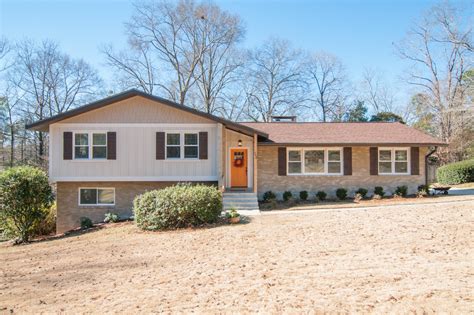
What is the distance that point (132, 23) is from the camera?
3356cm

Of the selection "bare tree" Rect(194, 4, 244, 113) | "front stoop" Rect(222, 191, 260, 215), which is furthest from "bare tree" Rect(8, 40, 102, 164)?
"front stoop" Rect(222, 191, 260, 215)

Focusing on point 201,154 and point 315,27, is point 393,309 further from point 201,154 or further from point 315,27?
point 315,27

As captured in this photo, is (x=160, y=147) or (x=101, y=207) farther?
(x=101, y=207)

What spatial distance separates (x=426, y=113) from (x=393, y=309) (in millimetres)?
33452

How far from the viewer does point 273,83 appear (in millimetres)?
36688

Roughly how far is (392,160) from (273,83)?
21857mm

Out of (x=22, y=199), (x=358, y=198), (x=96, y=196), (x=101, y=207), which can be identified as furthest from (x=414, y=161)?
(x=22, y=199)

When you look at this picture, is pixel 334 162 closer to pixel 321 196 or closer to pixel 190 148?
pixel 321 196

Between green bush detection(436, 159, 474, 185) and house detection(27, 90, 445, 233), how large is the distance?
8987 mm

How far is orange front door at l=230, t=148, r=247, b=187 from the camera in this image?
641 inches

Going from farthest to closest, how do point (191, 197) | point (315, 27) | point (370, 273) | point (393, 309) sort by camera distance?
1. point (315, 27)
2. point (191, 197)
3. point (370, 273)
4. point (393, 309)

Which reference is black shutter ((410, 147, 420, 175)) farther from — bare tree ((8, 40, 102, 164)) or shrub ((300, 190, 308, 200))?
bare tree ((8, 40, 102, 164))

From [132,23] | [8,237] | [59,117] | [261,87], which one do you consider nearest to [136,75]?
[132,23]

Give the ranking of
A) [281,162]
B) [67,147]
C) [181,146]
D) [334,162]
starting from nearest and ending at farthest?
[67,147]
[181,146]
[281,162]
[334,162]
